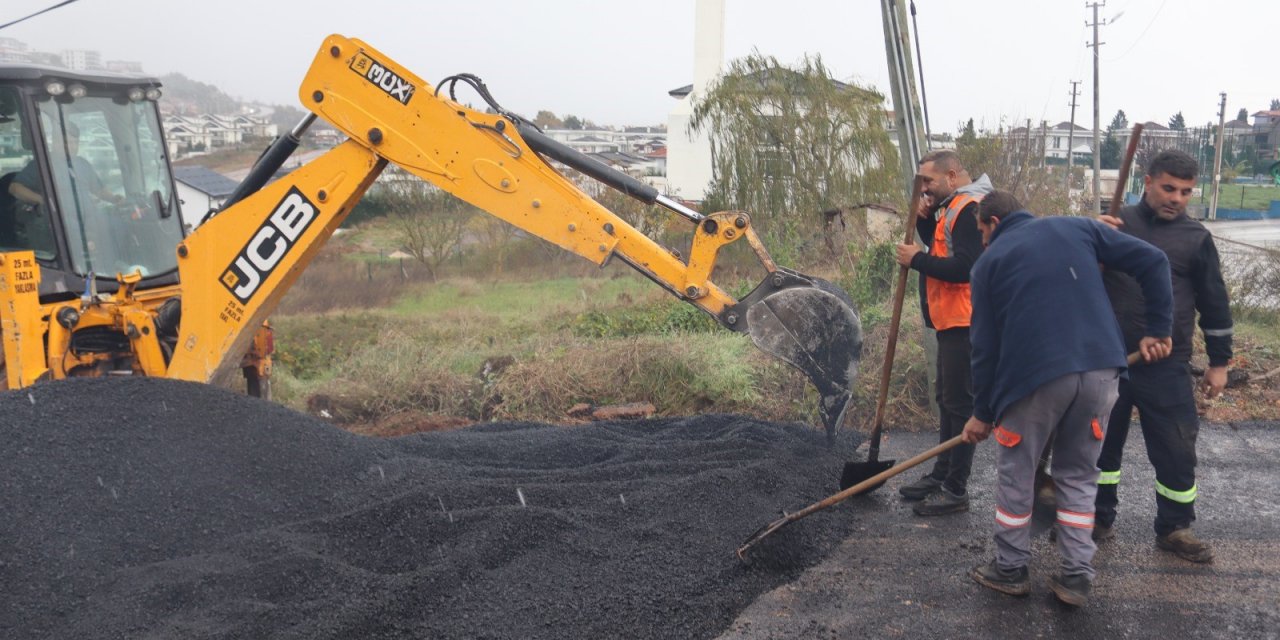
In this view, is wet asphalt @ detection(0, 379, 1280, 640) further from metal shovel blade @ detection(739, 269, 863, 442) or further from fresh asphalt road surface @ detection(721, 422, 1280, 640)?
→ metal shovel blade @ detection(739, 269, 863, 442)

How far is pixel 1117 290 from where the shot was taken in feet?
15.5

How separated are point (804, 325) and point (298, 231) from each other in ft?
9.23

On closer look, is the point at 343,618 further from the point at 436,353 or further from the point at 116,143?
the point at 436,353

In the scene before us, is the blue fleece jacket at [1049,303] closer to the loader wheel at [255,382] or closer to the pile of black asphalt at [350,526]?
the pile of black asphalt at [350,526]

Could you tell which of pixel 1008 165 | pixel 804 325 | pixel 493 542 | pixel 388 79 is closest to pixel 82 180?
pixel 388 79

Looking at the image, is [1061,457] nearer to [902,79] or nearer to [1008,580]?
[1008,580]

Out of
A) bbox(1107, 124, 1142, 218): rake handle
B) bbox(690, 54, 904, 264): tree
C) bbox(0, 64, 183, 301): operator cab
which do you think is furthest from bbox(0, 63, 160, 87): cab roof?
bbox(690, 54, 904, 264): tree

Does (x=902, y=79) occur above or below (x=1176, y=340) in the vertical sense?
above

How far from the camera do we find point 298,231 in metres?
5.62

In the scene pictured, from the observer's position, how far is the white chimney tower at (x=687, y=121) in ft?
123

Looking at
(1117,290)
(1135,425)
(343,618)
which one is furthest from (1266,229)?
(343,618)

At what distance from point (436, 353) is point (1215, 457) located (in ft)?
21.2

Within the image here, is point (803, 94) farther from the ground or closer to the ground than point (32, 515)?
farther from the ground

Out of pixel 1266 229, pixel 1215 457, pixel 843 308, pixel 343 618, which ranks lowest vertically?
pixel 1266 229
